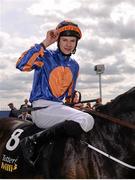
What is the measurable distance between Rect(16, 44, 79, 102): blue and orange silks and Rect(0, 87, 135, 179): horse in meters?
0.55

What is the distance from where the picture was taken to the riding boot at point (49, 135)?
4637mm

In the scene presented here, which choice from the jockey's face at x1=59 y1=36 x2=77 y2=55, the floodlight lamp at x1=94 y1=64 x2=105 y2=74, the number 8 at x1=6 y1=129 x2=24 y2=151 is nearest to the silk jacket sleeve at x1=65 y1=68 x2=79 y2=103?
the jockey's face at x1=59 y1=36 x2=77 y2=55

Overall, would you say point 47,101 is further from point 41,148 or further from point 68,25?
point 68,25

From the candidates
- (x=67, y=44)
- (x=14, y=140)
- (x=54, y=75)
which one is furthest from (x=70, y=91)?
(x=14, y=140)

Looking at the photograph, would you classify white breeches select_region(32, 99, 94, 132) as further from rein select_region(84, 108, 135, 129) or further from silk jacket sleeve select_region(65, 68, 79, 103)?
silk jacket sleeve select_region(65, 68, 79, 103)

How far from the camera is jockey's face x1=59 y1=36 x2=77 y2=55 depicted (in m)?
5.35

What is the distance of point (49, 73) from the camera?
5.26 metres

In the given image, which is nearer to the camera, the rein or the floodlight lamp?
the rein

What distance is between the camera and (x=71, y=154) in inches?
182

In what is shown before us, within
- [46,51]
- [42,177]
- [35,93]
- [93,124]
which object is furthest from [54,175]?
[46,51]

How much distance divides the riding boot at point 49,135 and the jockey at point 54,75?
31 millimetres

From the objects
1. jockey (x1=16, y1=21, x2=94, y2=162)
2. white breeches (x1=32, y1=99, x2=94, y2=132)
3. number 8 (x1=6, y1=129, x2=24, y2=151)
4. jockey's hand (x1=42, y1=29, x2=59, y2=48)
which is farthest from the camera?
number 8 (x1=6, y1=129, x2=24, y2=151)

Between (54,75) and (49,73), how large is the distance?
2.8 inches

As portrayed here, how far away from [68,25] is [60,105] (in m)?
1.09
